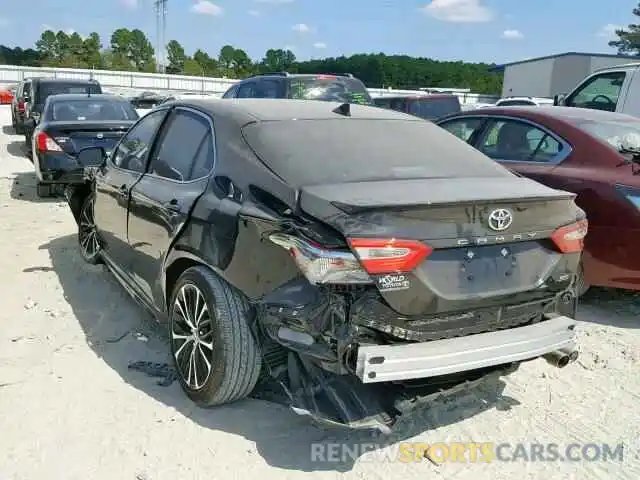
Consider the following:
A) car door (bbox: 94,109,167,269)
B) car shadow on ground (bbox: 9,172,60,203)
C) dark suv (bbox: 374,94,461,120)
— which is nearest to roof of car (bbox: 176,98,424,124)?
car door (bbox: 94,109,167,269)

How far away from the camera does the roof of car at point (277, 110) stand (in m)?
3.63

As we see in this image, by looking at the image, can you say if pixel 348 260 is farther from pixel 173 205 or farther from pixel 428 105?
pixel 428 105

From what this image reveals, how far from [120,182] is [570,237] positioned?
10.4ft

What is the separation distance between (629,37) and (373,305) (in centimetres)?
7525

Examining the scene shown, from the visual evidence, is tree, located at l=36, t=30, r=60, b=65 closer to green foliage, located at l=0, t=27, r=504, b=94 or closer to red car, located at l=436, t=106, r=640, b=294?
green foliage, located at l=0, t=27, r=504, b=94

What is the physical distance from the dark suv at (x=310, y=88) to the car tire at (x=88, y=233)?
4.26 metres

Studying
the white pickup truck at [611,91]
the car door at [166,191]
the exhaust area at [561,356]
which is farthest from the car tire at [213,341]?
the white pickup truck at [611,91]

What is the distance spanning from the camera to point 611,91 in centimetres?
927

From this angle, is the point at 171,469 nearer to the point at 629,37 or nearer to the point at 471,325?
the point at 471,325

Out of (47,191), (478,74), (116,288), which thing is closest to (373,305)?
(116,288)

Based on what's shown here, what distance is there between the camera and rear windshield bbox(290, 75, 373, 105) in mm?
9641

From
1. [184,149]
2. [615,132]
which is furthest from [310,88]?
[184,149]

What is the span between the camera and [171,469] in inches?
115

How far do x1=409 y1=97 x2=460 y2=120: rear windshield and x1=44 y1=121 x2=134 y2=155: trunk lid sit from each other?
675 centimetres
